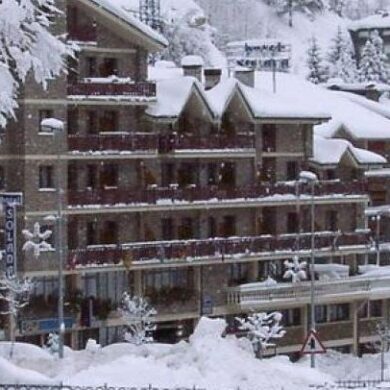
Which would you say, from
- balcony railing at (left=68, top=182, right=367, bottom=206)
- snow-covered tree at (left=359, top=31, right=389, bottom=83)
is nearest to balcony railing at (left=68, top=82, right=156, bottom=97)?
balcony railing at (left=68, top=182, right=367, bottom=206)

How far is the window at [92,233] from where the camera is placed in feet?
178

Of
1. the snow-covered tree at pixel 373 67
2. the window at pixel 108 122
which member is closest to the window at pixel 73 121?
the window at pixel 108 122

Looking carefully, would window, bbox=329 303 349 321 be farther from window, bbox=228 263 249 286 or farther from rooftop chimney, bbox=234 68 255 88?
rooftop chimney, bbox=234 68 255 88

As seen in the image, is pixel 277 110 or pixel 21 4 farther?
pixel 277 110

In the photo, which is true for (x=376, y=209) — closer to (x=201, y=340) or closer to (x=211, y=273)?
(x=211, y=273)

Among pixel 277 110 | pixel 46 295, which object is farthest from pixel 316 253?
pixel 46 295

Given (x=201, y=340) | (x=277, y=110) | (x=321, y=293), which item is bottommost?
(x=321, y=293)

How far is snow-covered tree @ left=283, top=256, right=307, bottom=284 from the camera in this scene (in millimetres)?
58178

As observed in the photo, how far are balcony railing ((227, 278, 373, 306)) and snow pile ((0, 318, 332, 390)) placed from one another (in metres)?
25.3

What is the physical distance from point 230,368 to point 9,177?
25.1 m

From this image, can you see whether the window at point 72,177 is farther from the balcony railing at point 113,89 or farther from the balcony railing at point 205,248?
the balcony railing at point 113,89

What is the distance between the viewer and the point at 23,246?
51438 mm

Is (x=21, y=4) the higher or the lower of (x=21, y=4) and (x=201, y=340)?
the higher

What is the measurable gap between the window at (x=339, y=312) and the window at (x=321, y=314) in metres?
0.30
